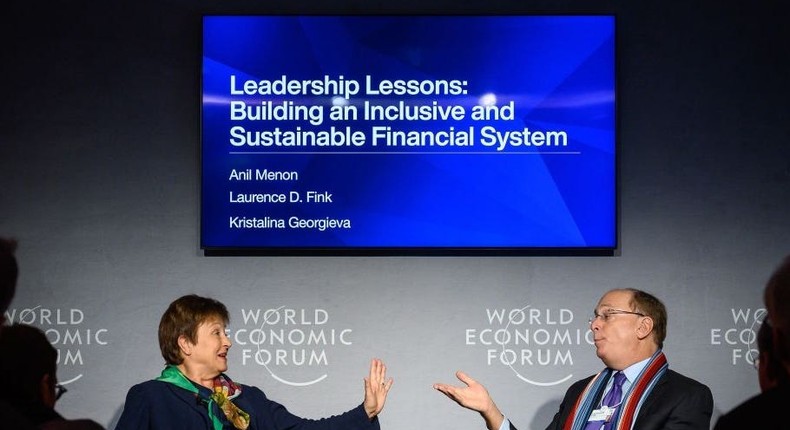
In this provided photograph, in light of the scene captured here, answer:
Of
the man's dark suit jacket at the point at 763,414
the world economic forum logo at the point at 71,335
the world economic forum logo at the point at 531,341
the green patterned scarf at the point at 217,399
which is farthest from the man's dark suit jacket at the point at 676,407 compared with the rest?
the world economic forum logo at the point at 71,335

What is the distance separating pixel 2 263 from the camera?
4.97ft

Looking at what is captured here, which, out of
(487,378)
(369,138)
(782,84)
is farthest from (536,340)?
(782,84)

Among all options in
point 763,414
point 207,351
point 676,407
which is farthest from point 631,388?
point 763,414

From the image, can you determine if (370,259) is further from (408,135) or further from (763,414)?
(763,414)

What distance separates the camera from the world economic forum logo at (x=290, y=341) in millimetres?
4875

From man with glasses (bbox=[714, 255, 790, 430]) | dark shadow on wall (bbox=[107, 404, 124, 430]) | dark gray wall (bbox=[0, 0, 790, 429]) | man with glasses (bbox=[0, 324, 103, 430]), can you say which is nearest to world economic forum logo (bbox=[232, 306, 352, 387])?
dark gray wall (bbox=[0, 0, 790, 429])

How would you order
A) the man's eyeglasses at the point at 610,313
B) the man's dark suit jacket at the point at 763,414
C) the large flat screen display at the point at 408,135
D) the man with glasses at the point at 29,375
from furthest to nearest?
1. the large flat screen display at the point at 408,135
2. the man's eyeglasses at the point at 610,313
3. the man with glasses at the point at 29,375
4. the man's dark suit jacket at the point at 763,414

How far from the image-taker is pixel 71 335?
4.87 meters

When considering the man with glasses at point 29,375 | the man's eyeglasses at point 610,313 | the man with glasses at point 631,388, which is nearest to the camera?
the man with glasses at point 29,375

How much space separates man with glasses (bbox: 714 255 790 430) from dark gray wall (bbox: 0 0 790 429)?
317 centimetres

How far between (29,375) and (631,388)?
2.69 m

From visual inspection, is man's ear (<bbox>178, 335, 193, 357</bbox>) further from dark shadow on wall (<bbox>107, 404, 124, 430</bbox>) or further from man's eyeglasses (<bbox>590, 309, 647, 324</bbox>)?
man's eyeglasses (<bbox>590, 309, 647, 324</bbox>)

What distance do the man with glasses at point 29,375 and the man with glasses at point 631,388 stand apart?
7.52ft

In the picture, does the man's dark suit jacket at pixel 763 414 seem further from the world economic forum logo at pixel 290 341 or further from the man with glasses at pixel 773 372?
the world economic forum logo at pixel 290 341
